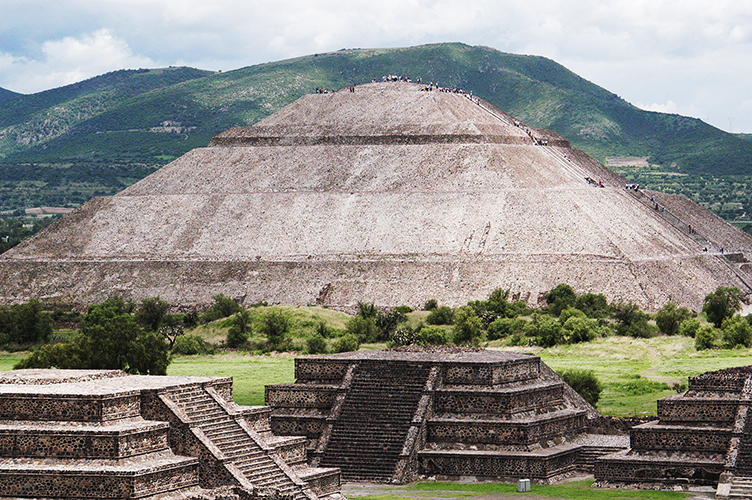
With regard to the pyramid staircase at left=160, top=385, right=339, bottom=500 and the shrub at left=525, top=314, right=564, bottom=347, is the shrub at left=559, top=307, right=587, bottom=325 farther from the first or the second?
the pyramid staircase at left=160, top=385, right=339, bottom=500

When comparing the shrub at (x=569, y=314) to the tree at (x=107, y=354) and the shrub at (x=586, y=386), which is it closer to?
the shrub at (x=586, y=386)

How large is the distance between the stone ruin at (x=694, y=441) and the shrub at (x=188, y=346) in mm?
39263

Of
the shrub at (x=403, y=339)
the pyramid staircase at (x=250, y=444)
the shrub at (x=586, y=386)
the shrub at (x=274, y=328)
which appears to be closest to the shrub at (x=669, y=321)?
the shrub at (x=403, y=339)

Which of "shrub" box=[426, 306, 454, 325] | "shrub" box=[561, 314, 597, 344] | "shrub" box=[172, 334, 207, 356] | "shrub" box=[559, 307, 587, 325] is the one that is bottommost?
"shrub" box=[172, 334, 207, 356]

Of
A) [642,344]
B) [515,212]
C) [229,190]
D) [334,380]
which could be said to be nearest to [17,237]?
[229,190]

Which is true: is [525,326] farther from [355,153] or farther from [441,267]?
[355,153]

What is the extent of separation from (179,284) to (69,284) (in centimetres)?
953

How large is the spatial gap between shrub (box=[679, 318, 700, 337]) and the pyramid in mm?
13268

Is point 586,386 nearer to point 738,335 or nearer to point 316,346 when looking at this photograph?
point 738,335

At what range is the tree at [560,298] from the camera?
8206cm

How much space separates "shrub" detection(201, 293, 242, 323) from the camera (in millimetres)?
84500

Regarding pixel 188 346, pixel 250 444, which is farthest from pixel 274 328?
pixel 250 444

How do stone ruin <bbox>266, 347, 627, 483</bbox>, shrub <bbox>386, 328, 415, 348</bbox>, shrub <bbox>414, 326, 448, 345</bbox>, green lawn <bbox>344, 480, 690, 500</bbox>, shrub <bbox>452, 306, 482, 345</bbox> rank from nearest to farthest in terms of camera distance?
green lawn <bbox>344, 480, 690, 500</bbox> → stone ruin <bbox>266, 347, 627, 483</bbox> → shrub <bbox>386, 328, 415, 348</bbox> → shrub <bbox>414, 326, 448, 345</bbox> → shrub <bbox>452, 306, 482, 345</bbox>

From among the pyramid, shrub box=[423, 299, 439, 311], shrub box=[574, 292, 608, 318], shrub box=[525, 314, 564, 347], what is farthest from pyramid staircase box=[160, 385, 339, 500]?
the pyramid
